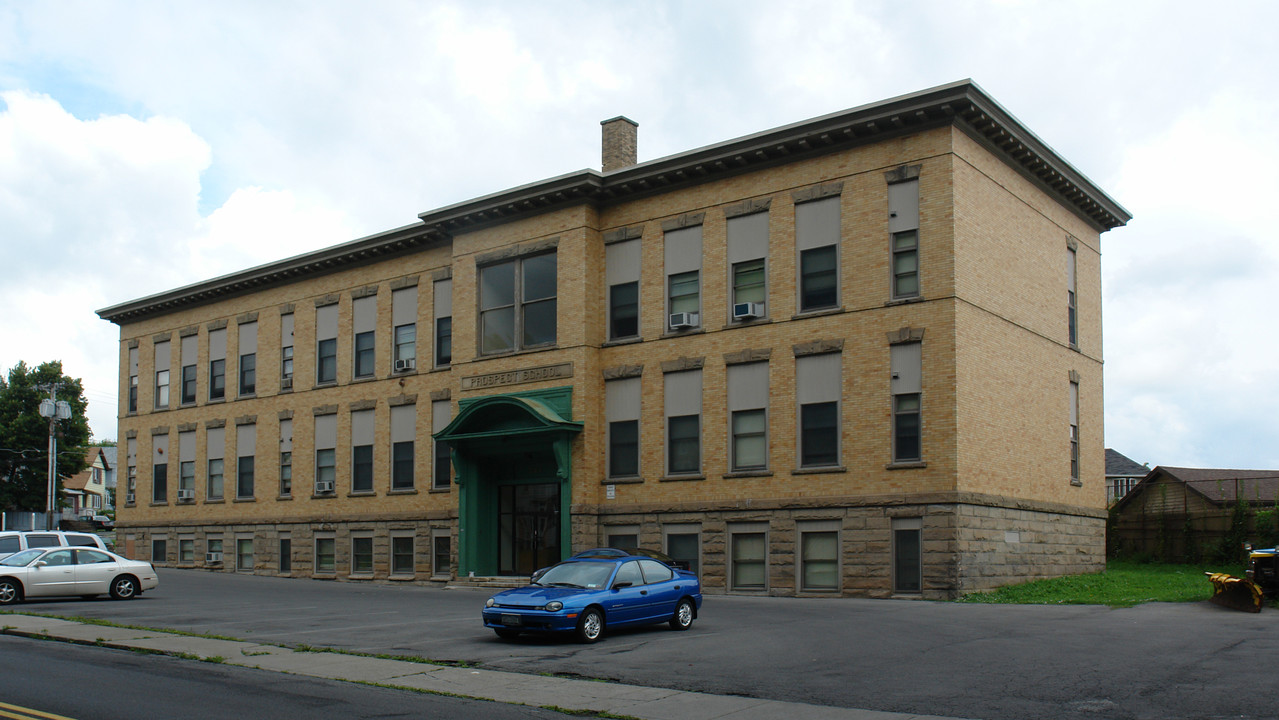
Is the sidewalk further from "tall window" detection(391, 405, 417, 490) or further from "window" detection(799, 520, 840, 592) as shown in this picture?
"tall window" detection(391, 405, 417, 490)

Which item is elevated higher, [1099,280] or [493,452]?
[1099,280]

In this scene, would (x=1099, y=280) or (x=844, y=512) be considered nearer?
(x=844, y=512)

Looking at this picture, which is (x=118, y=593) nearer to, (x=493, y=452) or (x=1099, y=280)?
(x=493, y=452)

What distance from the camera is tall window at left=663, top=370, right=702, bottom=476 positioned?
29.6 metres

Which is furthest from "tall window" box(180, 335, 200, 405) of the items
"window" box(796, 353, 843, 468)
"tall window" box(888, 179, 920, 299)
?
"tall window" box(888, 179, 920, 299)

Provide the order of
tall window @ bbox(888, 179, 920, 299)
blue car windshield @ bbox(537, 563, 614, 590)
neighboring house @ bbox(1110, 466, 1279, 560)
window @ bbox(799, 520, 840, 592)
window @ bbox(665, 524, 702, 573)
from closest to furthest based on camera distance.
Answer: blue car windshield @ bbox(537, 563, 614, 590), tall window @ bbox(888, 179, 920, 299), window @ bbox(799, 520, 840, 592), window @ bbox(665, 524, 702, 573), neighboring house @ bbox(1110, 466, 1279, 560)

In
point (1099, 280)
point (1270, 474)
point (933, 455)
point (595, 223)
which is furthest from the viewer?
point (1270, 474)

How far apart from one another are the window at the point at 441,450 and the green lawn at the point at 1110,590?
16.9 metres

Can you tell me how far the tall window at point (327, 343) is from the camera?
129 ft

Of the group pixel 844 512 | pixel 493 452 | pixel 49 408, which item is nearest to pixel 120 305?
pixel 49 408

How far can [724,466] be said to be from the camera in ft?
94.9

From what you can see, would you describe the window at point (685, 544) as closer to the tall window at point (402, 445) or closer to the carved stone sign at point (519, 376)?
the carved stone sign at point (519, 376)

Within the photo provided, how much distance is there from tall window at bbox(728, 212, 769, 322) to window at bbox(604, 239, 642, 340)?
3.02 meters

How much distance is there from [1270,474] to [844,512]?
20049mm
